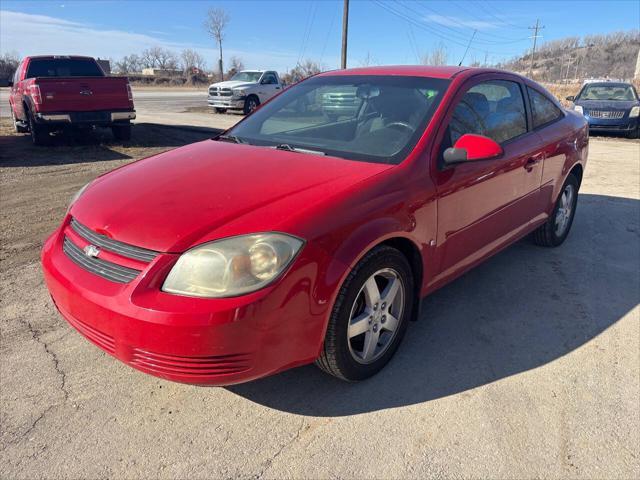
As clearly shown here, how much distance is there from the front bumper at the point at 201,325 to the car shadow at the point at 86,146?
7656 mm

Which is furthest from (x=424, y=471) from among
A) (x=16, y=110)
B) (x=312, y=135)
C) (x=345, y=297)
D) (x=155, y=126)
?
(x=155, y=126)

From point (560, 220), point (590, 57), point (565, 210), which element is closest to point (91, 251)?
point (560, 220)

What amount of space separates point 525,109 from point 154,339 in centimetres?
348

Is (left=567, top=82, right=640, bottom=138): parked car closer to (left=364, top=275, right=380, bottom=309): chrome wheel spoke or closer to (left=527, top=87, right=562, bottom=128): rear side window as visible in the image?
(left=527, top=87, right=562, bottom=128): rear side window

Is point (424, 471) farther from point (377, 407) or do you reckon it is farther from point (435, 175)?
point (435, 175)

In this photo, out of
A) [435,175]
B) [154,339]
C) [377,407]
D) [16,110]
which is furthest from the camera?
[16,110]

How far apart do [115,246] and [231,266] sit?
2.03 ft

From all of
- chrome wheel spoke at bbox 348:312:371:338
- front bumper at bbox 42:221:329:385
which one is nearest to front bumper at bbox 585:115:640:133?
chrome wheel spoke at bbox 348:312:371:338

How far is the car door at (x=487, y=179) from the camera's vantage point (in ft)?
9.93

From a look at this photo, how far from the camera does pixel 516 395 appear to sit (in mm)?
2650

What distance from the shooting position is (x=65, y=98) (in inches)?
373

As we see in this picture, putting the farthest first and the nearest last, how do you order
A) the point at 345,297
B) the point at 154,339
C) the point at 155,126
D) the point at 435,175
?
1. the point at 155,126
2. the point at 435,175
3. the point at 345,297
4. the point at 154,339

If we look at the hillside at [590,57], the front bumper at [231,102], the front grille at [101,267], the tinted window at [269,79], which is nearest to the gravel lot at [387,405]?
the front grille at [101,267]

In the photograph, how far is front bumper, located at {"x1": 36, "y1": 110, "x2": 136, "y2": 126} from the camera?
9.47 meters
